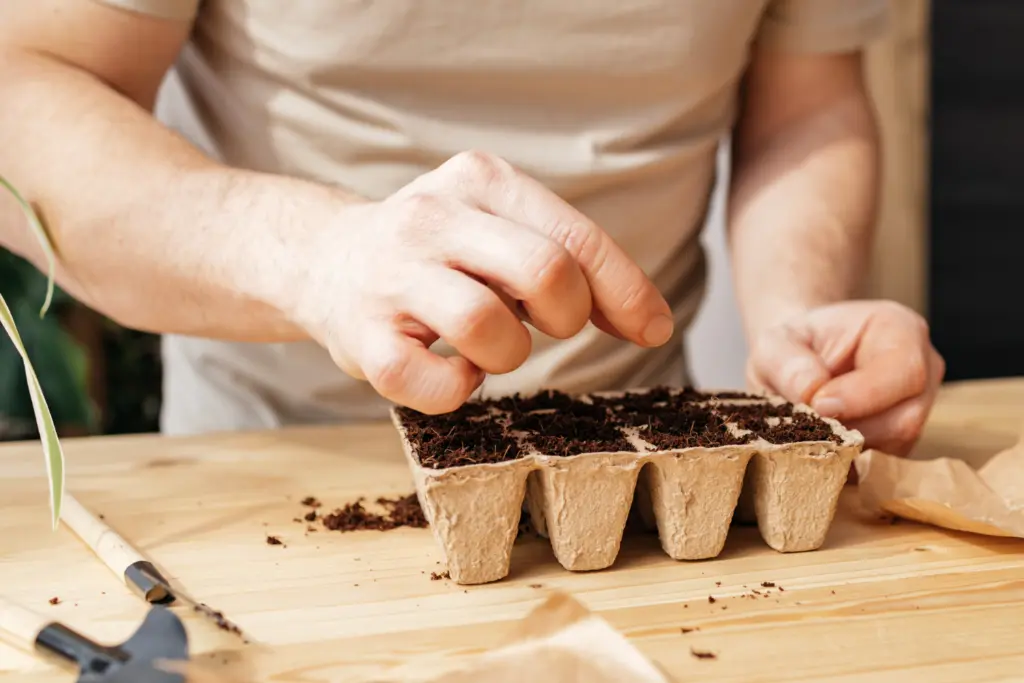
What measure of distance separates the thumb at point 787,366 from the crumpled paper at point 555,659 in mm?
431

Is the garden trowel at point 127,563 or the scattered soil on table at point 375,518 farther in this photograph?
the scattered soil on table at point 375,518

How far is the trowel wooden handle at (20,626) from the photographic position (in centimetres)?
61

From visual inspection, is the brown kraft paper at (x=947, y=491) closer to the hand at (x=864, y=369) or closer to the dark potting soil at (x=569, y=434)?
the hand at (x=864, y=369)

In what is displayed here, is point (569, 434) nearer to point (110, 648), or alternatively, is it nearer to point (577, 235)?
point (577, 235)

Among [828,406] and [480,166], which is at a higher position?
[480,166]

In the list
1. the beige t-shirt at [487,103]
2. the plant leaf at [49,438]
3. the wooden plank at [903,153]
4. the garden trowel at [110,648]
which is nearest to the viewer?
the garden trowel at [110,648]

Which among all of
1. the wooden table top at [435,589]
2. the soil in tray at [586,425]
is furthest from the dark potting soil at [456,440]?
the wooden table top at [435,589]

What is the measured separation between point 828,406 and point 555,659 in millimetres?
466

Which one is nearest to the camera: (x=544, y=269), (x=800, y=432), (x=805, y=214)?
(x=544, y=269)

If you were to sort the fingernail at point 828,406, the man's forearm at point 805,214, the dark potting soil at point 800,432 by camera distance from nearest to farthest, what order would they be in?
the dark potting soil at point 800,432 < the fingernail at point 828,406 < the man's forearm at point 805,214

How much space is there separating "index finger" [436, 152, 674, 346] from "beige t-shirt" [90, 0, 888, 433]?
1.19ft

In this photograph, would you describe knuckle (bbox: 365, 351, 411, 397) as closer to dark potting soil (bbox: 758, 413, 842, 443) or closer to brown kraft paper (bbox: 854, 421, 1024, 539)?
dark potting soil (bbox: 758, 413, 842, 443)

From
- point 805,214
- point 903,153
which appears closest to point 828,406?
point 805,214

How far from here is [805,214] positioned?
123 centimetres
